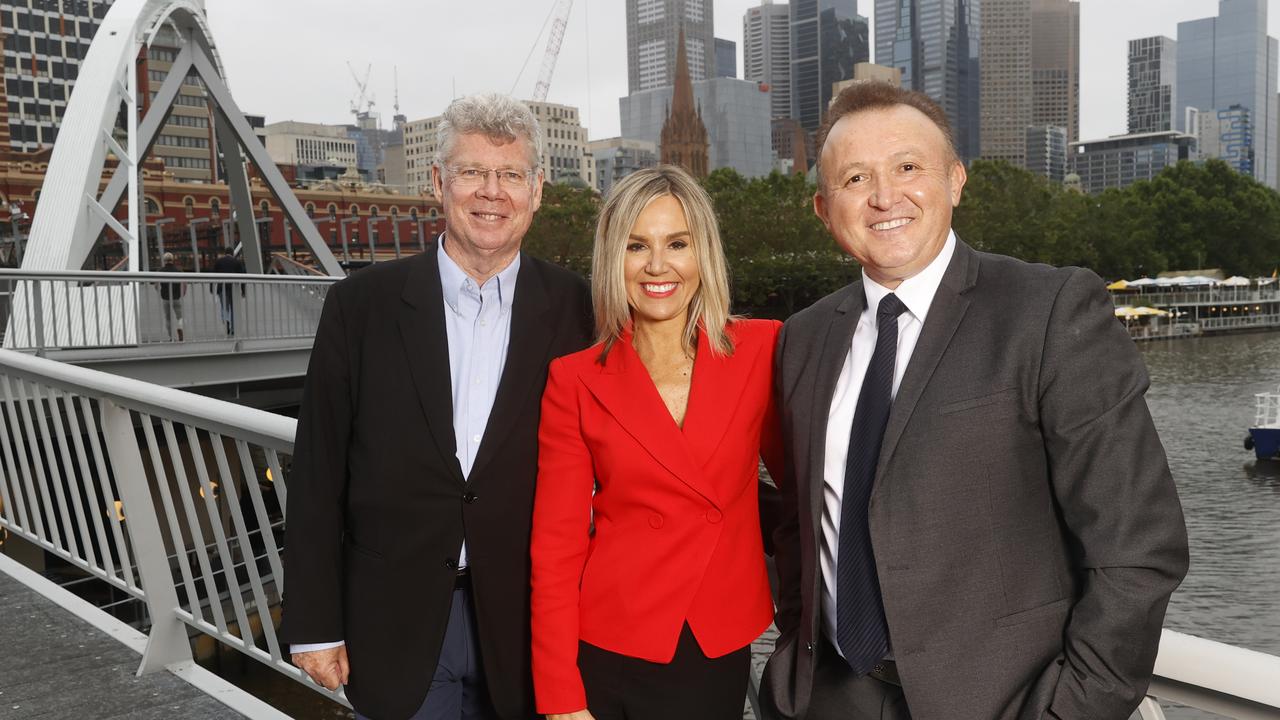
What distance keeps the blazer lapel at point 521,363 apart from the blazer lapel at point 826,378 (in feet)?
2.22

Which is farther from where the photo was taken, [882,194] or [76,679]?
[76,679]

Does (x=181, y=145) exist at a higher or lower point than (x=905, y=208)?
higher

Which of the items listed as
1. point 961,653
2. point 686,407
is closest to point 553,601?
point 686,407

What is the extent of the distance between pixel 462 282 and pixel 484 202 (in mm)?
178

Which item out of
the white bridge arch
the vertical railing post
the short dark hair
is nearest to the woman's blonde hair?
the short dark hair

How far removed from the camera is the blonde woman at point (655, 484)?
6.25 ft

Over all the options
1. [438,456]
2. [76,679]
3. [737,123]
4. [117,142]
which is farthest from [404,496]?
[737,123]

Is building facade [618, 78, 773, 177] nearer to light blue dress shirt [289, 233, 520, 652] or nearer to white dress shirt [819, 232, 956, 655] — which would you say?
light blue dress shirt [289, 233, 520, 652]

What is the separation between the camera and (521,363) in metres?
2.17

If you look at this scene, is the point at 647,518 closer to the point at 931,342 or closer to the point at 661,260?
the point at 661,260

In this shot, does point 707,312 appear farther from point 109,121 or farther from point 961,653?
point 109,121

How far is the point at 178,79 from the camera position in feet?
91.8

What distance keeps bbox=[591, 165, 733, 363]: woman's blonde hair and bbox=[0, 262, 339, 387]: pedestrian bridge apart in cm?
1163

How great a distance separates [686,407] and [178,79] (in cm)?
2968
